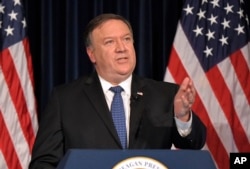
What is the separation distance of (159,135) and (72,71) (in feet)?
6.52

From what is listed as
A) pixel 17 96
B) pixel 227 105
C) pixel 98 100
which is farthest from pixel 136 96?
pixel 227 105

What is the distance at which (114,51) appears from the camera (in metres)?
2.00

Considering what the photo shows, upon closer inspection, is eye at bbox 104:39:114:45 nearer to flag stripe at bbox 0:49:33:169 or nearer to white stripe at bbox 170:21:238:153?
flag stripe at bbox 0:49:33:169

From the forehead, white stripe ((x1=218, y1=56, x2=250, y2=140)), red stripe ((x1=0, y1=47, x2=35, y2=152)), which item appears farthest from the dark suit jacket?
white stripe ((x1=218, y1=56, x2=250, y2=140))

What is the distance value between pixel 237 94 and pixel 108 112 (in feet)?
5.93

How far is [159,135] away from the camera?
1893 millimetres

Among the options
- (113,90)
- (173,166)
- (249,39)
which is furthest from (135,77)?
(249,39)

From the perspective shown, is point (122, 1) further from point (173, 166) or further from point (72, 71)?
point (173, 166)

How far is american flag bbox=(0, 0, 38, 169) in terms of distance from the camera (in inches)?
127

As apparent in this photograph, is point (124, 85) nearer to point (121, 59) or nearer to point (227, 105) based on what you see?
point (121, 59)

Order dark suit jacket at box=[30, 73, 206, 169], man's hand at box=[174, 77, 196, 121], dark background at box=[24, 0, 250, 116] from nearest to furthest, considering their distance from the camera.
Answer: man's hand at box=[174, 77, 196, 121] → dark suit jacket at box=[30, 73, 206, 169] → dark background at box=[24, 0, 250, 116]

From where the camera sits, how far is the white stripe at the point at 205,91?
11.2 feet

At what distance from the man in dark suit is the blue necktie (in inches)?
0.6

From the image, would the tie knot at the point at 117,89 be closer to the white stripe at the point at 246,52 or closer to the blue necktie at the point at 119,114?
the blue necktie at the point at 119,114
